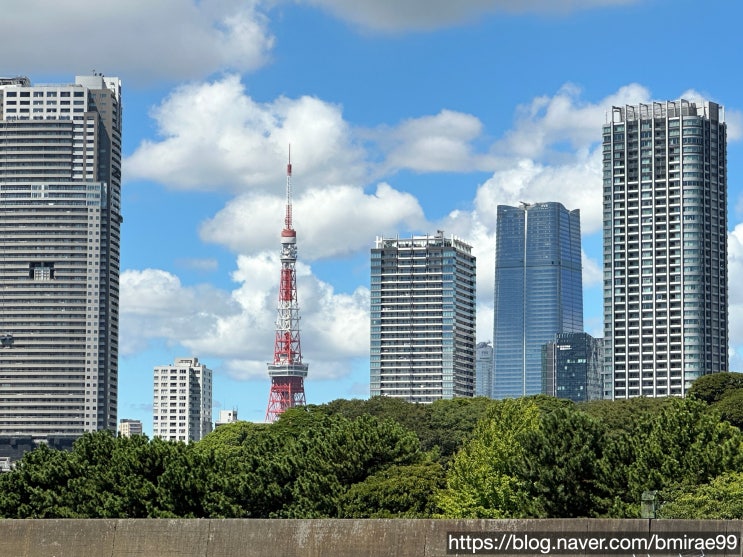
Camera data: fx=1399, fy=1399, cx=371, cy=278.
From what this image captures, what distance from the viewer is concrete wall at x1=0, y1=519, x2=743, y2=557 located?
2562 cm

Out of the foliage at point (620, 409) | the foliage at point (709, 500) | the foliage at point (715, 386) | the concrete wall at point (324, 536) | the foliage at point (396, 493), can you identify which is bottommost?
the foliage at point (396, 493)

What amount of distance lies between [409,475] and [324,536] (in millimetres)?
46726

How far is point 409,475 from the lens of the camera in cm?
7331

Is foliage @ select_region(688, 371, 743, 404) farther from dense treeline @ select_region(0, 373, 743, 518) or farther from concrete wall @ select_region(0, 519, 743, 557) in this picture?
concrete wall @ select_region(0, 519, 743, 557)

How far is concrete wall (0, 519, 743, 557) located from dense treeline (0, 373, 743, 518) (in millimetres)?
25166

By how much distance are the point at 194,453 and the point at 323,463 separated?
6.80m

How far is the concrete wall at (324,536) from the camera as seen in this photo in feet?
84.1

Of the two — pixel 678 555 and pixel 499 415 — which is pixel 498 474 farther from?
pixel 678 555

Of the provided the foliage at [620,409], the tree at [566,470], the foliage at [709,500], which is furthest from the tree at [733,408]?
the foliage at [709,500]

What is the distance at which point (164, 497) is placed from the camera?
62031 mm

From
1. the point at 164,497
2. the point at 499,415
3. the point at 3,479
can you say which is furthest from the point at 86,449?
the point at 499,415

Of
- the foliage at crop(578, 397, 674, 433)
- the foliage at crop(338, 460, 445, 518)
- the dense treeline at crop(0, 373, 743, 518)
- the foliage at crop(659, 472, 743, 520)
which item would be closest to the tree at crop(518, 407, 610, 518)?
the dense treeline at crop(0, 373, 743, 518)

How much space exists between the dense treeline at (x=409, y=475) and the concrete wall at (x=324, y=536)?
25166 millimetres

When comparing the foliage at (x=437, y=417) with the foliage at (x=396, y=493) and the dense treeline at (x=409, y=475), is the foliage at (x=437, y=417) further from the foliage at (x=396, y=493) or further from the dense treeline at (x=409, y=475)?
the dense treeline at (x=409, y=475)
